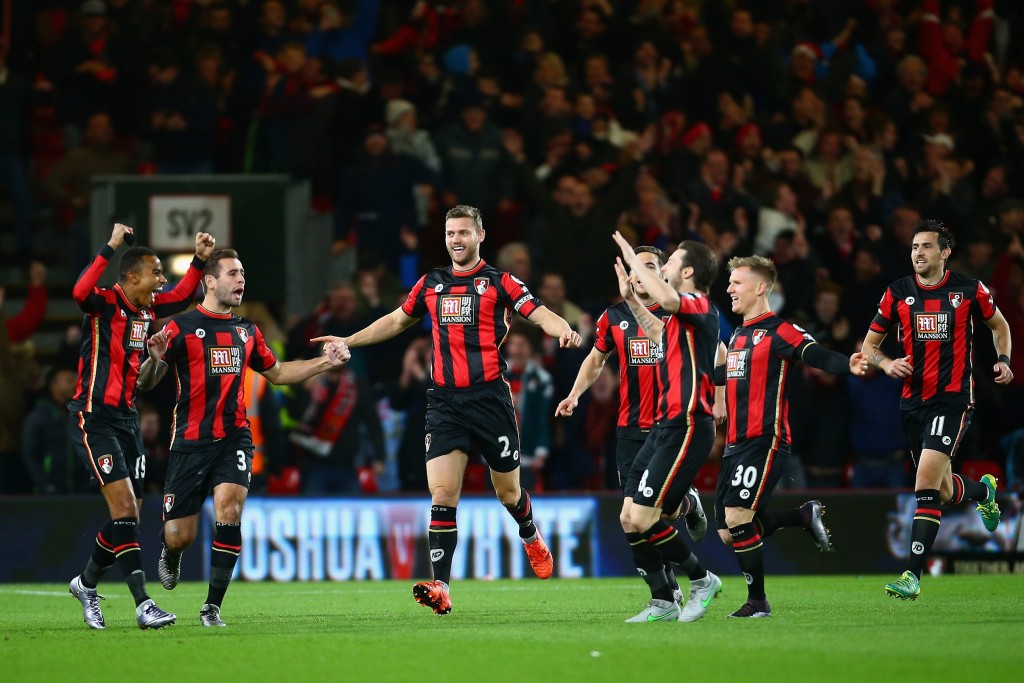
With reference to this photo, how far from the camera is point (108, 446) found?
Answer: 952 centimetres

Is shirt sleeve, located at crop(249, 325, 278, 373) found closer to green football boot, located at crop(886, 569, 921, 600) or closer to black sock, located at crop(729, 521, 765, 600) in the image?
black sock, located at crop(729, 521, 765, 600)

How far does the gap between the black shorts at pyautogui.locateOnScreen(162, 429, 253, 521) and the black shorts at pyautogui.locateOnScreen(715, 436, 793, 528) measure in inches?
114

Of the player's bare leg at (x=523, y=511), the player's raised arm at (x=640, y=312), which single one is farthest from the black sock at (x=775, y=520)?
the player's raised arm at (x=640, y=312)

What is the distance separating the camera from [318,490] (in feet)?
49.4

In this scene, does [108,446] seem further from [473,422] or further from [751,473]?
[751,473]

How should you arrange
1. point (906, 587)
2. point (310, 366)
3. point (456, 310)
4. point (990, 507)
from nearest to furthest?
point (456, 310)
point (310, 366)
point (906, 587)
point (990, 507)

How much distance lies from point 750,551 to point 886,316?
257 cm

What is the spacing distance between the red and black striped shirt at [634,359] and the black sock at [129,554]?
343 cm

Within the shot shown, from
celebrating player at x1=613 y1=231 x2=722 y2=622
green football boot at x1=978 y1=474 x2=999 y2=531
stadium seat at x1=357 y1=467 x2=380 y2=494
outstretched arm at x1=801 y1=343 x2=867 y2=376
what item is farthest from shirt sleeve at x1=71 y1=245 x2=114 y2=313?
green football boot at x1=978 y1=474 x2=999 y2=531

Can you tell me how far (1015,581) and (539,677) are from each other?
7361 millimetres

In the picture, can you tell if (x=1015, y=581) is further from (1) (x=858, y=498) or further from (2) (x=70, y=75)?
(2) (x=70, y=75)

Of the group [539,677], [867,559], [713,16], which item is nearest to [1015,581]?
[867,559]

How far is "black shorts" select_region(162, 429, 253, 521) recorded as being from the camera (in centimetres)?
938

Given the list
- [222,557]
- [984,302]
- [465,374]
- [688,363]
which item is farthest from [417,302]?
[984,302]
